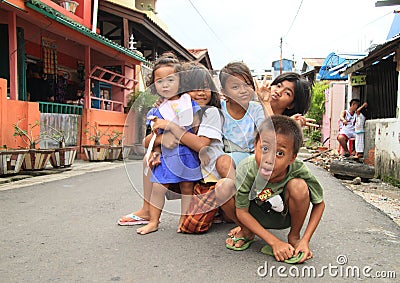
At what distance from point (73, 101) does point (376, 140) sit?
776 cm

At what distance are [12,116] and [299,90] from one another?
5188 millimetres

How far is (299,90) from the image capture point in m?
2.60

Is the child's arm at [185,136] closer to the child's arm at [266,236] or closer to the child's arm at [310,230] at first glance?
the child's arm at [266,236]

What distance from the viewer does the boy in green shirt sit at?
2.04 metres

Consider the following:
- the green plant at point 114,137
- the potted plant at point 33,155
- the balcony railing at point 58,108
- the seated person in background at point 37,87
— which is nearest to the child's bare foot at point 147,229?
the potted plant at point 33,155

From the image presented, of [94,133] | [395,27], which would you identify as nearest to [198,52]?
[395,27]

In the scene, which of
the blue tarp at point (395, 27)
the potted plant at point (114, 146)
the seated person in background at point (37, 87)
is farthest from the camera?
the blue tarp at point (395, 27)

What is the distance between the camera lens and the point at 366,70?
28.3 ft

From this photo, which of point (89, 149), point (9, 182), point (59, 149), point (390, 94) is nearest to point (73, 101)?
point (89, 149)

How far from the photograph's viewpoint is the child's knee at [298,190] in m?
2.11

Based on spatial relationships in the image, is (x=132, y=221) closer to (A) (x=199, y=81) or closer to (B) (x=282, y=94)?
(A) (x=199, y=81)

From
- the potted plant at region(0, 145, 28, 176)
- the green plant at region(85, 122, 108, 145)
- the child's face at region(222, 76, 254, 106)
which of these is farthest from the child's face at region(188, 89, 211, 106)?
the green plant at region(85, 122, 108, 145)

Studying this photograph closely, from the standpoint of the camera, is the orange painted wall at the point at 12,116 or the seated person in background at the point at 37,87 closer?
the orange painted wall at the point at 12,116

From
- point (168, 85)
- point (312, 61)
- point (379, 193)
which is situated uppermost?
point (312, 61)
